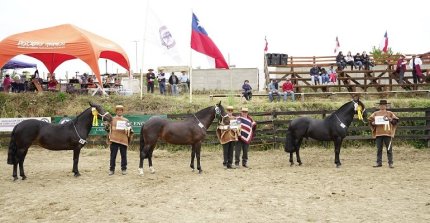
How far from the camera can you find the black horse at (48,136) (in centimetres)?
1109

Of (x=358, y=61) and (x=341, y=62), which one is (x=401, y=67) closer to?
(x=358, y=61)

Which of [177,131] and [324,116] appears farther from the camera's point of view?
[324,116]

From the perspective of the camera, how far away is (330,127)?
12.5 metres

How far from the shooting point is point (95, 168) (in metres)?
12.7

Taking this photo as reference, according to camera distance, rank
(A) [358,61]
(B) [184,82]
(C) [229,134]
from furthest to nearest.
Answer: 1. (B) [184,82]
2. (A) [358,61]
3. (C) [229,134]

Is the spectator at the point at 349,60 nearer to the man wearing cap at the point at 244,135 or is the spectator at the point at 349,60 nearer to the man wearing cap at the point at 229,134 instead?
the man wearing cap at the point at 244,135

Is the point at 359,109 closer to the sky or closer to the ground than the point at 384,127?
closer to the sky

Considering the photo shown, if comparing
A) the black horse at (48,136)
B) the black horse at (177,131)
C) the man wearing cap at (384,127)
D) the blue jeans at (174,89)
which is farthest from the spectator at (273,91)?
the black horse at (48,136)

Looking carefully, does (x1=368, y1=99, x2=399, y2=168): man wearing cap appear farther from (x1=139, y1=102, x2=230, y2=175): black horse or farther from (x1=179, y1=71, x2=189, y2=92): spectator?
(x1=179, y1=71, x2=189, y2=92): spectator

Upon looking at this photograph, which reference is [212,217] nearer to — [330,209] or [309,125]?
[330,209]

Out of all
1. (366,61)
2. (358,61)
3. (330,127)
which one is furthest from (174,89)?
(330,127)

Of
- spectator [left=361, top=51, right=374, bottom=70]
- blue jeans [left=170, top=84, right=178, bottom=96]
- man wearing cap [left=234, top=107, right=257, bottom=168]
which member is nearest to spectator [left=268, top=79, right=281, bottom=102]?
blue jeans [left=170, top=84, right=178, bottom=96]

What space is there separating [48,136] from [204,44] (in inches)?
293

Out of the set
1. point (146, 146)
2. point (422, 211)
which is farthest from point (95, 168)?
point (422, 211)
